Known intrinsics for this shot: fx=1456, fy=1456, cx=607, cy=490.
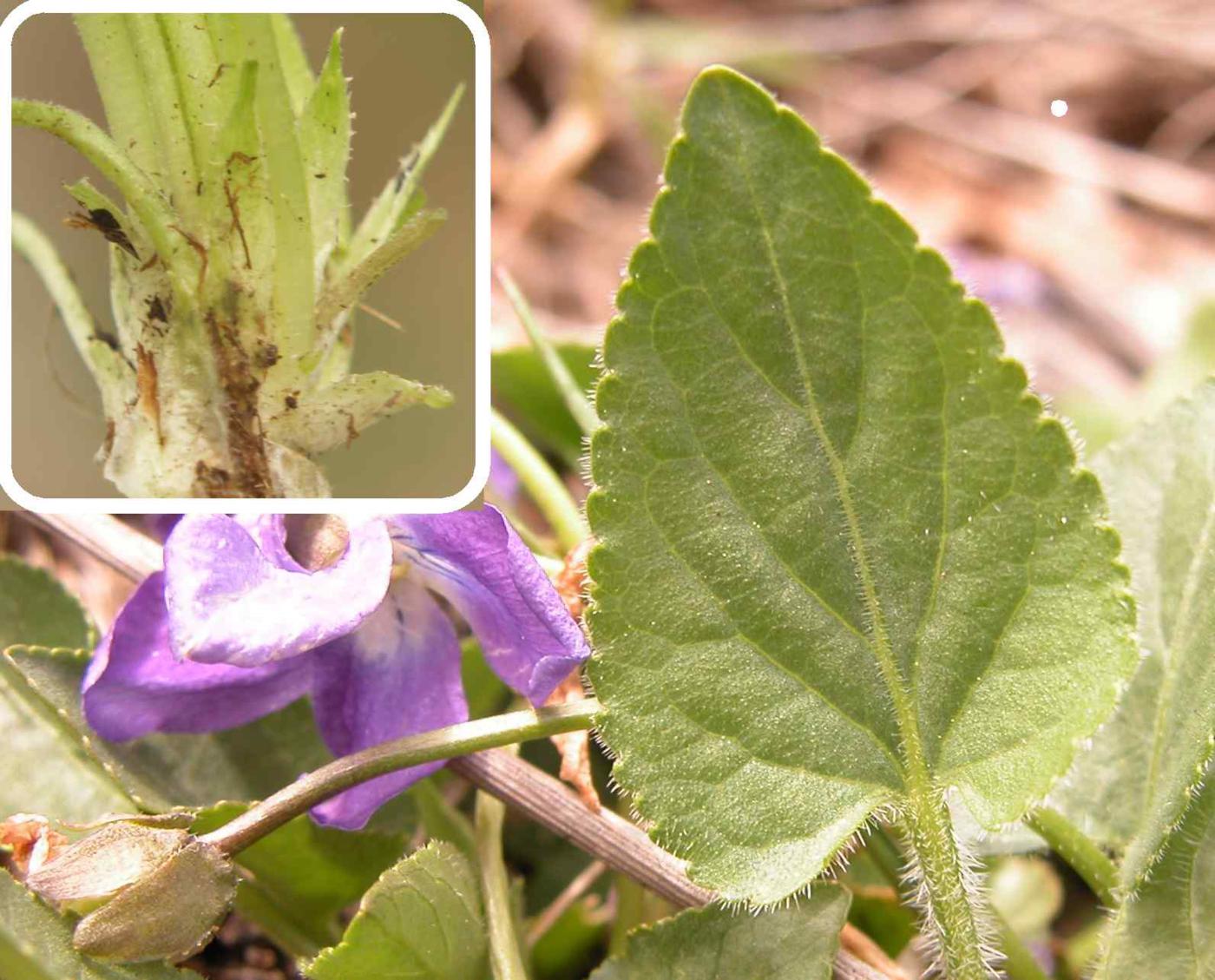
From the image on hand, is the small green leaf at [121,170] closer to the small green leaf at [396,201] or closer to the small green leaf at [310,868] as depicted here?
the small green leaf at [396,201]

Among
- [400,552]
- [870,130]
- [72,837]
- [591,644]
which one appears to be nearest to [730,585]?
[591,644]

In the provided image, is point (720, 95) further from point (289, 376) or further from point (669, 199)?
point (289, 376)

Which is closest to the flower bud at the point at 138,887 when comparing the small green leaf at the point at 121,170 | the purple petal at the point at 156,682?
the purple petal at the point at 156,682

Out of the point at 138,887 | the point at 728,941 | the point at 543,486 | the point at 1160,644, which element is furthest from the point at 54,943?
the point at 1160,644

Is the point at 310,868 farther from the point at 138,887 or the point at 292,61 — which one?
the point at 292,61

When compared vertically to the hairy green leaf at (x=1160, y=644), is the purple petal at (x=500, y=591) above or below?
above
